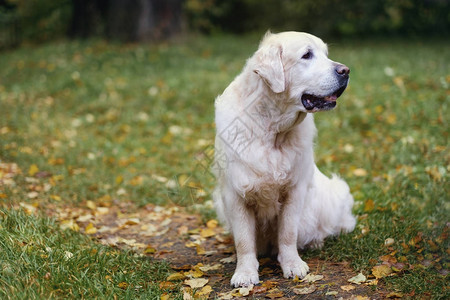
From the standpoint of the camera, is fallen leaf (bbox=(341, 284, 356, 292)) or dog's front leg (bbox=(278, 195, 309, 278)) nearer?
fallen leaf (bbox=(341, 284, 356, 292))

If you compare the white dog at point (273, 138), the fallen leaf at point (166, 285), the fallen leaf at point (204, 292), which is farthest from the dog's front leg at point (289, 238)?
the fallen leaf at point (166, 285)

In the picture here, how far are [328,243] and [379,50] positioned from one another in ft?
27.7

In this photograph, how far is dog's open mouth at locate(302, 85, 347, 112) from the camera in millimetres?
3020

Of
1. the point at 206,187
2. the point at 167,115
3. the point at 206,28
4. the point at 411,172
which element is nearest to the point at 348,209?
the point at 411,172

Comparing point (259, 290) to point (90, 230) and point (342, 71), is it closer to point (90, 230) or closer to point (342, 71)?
point (342, 71)

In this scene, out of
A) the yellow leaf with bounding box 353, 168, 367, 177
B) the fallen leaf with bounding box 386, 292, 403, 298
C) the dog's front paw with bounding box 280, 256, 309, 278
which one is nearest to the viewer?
the fallen leaf with bounding box 386, 292, 403, 298

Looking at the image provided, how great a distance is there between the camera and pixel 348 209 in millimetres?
3830

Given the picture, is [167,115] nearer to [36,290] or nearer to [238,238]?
[238,238]

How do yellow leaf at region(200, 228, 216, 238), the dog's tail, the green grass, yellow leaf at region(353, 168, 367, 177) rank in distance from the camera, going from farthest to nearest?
1. yellow leaf at region(353, 168, 367, 177)
2. yellow leaf at region(200, 228, 216, 238)
3. the dog's tail
4. the green grass

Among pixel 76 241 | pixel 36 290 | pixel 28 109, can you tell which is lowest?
pixel 28 109

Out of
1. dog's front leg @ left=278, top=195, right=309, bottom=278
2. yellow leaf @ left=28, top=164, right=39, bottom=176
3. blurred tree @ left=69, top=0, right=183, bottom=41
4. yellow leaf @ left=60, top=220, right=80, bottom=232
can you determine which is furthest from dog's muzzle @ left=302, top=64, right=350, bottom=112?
blurred tree @ left=69, top=0, right=183, bottom=41

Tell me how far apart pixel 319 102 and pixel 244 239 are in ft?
3.34

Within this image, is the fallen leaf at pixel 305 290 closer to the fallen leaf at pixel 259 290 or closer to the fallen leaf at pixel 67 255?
the fallen leaf at pixel 259 290

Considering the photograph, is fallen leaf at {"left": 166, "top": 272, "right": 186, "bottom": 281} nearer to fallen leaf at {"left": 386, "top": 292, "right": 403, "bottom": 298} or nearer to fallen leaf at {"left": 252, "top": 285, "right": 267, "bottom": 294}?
fallen leaf at {"left": 252, "top": 285, "right": 267, "bottom": 294}
